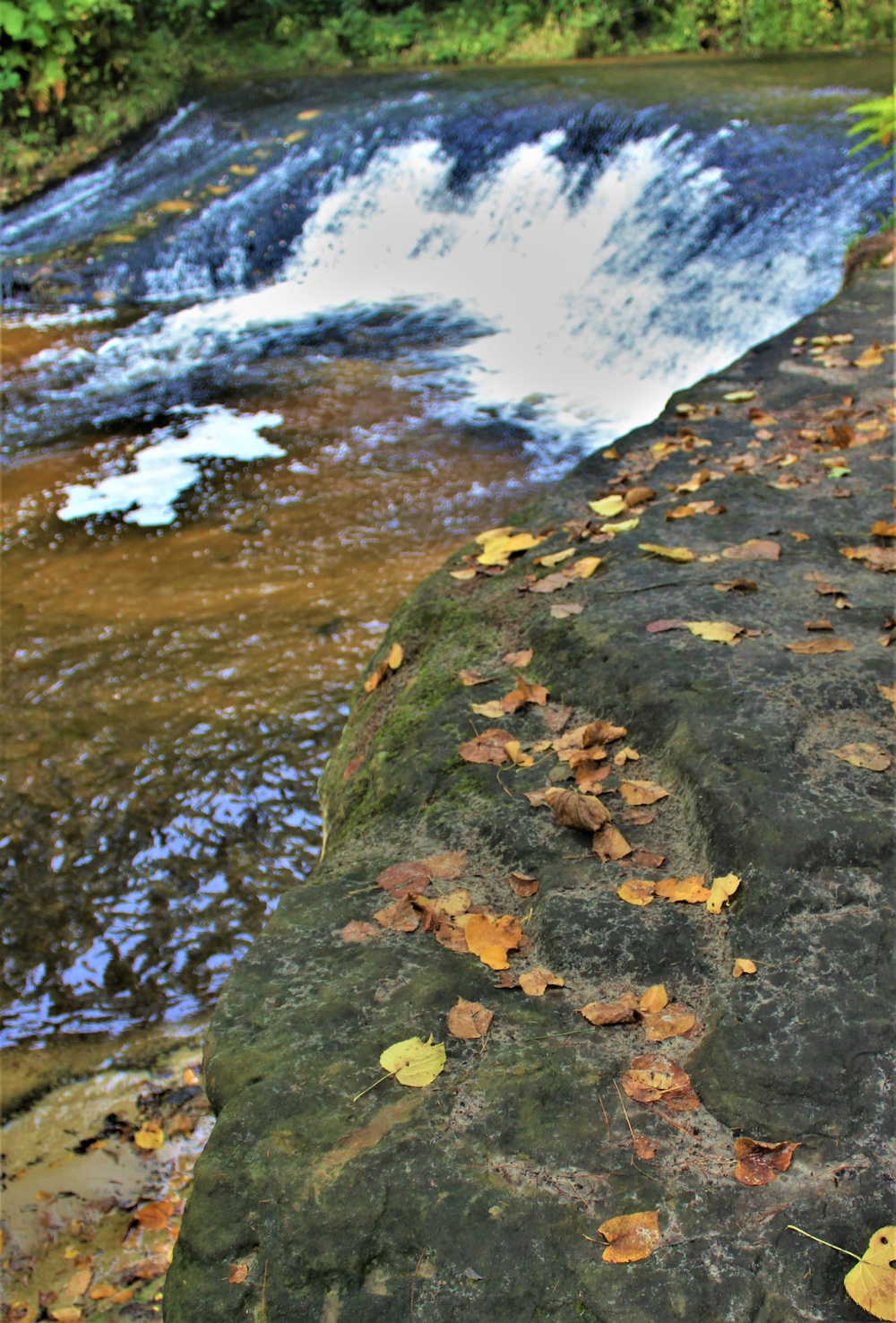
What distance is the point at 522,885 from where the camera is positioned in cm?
167

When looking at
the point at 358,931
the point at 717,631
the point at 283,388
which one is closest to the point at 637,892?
the point at 358,931

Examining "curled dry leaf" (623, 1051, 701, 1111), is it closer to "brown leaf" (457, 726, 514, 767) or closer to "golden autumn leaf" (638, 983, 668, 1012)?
"golden autumn leaf" (638, 983, 668, 1012)

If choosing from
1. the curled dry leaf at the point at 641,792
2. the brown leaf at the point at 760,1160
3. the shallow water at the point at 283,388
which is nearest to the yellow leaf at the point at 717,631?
the curled dry leaf at the point at 641,792

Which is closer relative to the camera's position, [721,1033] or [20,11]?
[721,1033]

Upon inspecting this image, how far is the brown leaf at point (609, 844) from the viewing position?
5.54 ft

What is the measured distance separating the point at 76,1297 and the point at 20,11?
14.6 metres

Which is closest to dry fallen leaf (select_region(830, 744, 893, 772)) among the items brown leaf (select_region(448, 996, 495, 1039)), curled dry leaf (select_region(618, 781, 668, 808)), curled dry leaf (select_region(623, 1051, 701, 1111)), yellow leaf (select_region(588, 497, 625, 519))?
curled dry leaf (select_region(618, 781, 668, 808))

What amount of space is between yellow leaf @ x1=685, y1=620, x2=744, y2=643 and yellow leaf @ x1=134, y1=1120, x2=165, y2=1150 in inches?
70.0

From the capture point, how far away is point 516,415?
6.60 meters

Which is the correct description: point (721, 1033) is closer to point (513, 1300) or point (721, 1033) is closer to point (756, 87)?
point (513, 1300)

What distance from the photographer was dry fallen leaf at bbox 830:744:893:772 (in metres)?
1.73

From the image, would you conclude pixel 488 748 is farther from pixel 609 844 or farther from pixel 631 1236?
pixel 631 1236

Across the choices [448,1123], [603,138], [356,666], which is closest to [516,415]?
[356,666]

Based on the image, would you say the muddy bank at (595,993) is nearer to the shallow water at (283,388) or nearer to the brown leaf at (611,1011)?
the brown leaf at (611,1011)
